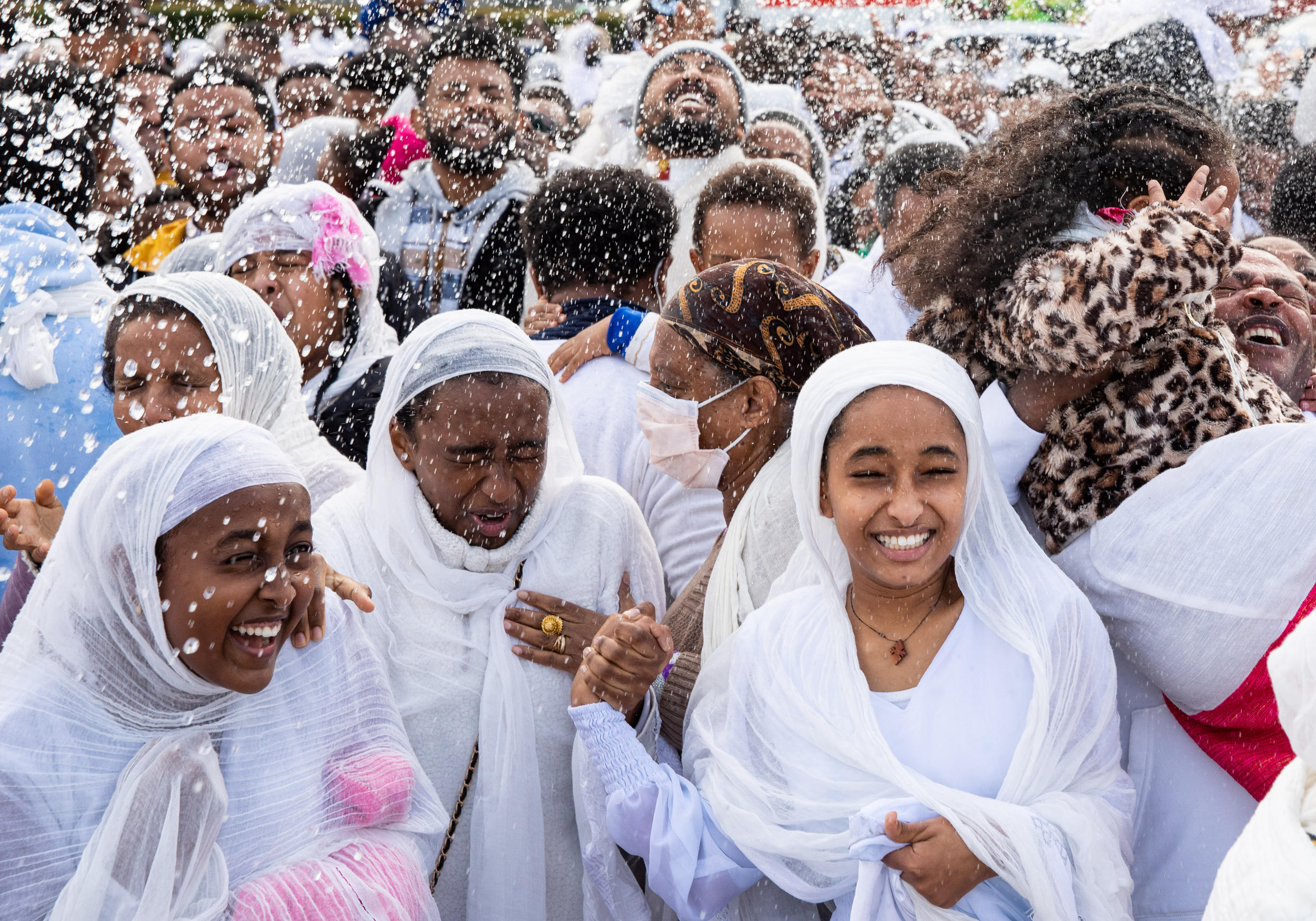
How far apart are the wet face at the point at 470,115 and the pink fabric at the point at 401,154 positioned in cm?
24

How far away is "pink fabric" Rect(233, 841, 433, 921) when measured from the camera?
2260 mm

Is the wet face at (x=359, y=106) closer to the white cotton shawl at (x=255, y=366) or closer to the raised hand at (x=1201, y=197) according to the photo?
the white cotton shawl at (x=255, y=366)

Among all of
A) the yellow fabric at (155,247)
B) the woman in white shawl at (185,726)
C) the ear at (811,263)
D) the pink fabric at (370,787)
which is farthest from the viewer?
the yellow fabric at (155,247)

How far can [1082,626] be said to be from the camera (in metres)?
2.46

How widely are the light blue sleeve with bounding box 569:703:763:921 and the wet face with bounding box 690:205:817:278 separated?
8.97 ft

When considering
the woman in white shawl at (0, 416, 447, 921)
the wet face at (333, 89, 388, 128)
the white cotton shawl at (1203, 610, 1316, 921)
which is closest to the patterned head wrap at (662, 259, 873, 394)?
the woman in white shawl at (0, 416, 447, 921)

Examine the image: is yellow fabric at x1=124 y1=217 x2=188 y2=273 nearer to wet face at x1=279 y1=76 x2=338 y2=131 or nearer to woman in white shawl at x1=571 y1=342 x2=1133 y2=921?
wet face at x1=279 y1=76 x2=338 y2=131

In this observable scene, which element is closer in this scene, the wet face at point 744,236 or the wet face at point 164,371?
the wet face at point 164,371

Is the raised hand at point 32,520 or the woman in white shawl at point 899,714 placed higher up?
the raised hand at point 32,520

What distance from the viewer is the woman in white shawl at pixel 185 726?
7.11ft

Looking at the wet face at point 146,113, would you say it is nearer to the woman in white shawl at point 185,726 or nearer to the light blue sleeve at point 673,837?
the woman in white shawl at point 185,726

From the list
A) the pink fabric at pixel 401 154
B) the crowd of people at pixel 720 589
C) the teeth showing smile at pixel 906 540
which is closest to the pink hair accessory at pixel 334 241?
the crowd of people at pixel 720 589

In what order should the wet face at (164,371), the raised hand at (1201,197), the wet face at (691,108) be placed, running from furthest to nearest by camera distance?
the wet face at (691,108)
the wet face at (164,371)
the raised hand at (1201,197)

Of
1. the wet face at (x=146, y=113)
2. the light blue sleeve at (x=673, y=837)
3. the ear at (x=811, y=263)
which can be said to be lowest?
the light blue sleeve at (x=673, y=837)
